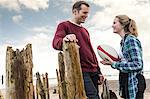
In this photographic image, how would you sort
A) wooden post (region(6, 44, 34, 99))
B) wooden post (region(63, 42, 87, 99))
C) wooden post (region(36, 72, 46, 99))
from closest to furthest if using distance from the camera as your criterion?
wooden post (region(63, 42, 87, 99)) < wooden post (region(6, 44, 34, 99)) < wooden post (region(36, 72, 46, 99))

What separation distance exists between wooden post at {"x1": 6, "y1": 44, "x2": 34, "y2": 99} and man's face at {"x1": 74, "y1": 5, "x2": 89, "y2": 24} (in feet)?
2.48

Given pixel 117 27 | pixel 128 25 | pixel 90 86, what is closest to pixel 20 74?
pixel 90 86

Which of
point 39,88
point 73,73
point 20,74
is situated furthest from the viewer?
point 39,88

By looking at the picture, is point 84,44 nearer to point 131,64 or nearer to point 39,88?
point 131,64

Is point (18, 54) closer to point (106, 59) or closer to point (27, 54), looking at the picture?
point (27, 54)

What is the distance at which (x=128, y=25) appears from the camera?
5520mm

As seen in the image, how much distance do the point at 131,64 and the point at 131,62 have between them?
3 centimetres

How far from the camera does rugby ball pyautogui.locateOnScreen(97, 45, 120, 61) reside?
5.69 metres

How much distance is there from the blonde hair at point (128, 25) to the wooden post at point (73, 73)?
999mm

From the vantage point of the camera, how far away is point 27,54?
18.5 feet

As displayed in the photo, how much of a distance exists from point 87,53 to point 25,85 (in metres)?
0.92

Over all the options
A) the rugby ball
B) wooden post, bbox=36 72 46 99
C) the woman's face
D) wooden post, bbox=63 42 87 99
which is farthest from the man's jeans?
wooden post, bbox=36 72 46 99

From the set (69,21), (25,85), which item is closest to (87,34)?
(69,21)

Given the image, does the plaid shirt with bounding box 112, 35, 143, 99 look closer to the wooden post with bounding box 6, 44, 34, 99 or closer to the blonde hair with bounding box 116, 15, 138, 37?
the blonde hair with bounding box 116, 15, 138, 37
